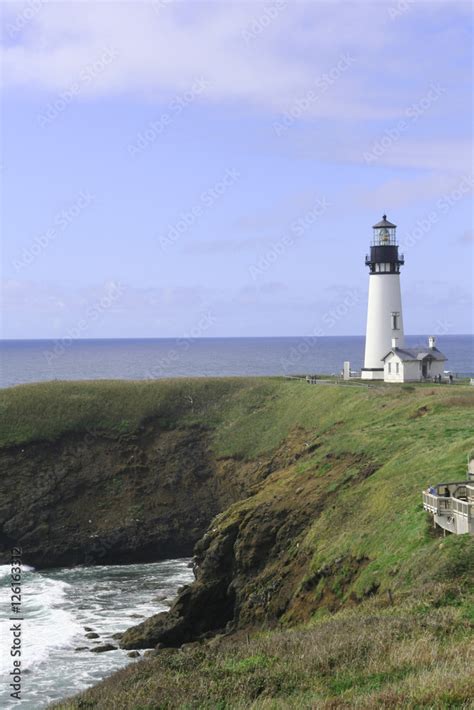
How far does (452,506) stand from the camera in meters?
28.3

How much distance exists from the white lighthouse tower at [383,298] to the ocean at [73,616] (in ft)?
96.2

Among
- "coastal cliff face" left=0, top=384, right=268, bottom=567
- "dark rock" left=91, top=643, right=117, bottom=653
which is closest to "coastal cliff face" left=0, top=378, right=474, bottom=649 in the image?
"coastal cliff face" left=0, top=384, right=268, bottom=567

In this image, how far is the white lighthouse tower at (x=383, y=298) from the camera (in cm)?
7462

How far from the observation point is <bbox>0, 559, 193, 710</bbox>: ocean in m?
32.7

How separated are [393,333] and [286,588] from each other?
142 feet

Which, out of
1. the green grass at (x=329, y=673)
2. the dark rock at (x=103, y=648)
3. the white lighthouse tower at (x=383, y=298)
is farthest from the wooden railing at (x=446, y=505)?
the white lighthouse tower at (x=383, y=298)

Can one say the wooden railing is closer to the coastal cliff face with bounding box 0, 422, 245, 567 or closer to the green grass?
the green grass

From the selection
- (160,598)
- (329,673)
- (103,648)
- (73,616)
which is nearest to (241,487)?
(160,598)

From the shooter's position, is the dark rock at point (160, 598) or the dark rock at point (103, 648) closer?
the dark rock at point (103, 648)

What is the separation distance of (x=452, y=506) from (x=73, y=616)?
70.4 feet

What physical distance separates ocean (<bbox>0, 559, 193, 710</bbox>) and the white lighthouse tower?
29.3m

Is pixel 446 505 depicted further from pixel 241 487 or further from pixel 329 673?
pixel 241 487

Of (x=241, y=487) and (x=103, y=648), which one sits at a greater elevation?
(x=241, y=487)

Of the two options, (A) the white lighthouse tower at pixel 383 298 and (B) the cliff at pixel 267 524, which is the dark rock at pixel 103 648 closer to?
(B) the cliff at pixel 267 524
